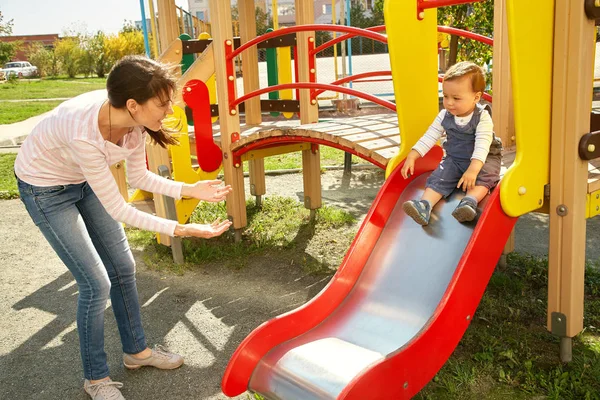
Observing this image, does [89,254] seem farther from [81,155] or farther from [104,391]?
[104,391]

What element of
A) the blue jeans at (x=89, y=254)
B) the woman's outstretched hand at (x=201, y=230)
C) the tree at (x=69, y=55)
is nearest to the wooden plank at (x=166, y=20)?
the blue jeans at (x=89, y=254)

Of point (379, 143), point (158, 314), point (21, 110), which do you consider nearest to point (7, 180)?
point (158, 314)

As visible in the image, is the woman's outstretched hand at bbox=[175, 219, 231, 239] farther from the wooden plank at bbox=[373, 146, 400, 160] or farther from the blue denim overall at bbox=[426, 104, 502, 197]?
the wooden plank at bbox=[373, 146, 400, 160]

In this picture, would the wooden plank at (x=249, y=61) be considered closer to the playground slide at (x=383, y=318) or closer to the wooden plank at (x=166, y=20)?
the wooden plank at (x=166, y=20)

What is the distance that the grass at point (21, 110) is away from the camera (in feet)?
45.7

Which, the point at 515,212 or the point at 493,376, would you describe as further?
the point at 493,376

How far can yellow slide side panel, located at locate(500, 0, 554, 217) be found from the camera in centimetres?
254

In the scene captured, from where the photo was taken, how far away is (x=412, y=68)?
3.23 meters

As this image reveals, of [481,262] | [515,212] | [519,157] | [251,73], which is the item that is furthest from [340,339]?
[251,73]

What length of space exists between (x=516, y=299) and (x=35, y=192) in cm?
280

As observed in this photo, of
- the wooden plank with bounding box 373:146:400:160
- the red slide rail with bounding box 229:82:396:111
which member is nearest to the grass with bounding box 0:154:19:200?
the red slide rail with bounding box 229:82:396:111

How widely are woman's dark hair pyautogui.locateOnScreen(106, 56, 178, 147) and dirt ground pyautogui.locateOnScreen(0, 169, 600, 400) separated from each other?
1470mm

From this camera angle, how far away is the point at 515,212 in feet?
8.71

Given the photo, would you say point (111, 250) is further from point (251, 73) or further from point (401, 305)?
point (251, 73)
